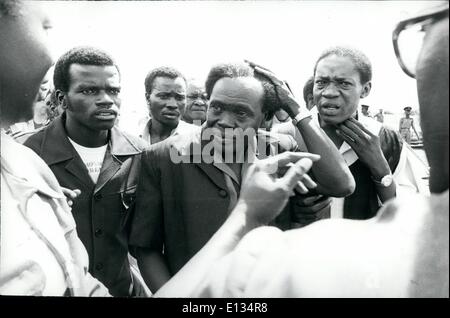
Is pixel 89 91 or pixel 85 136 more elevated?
pixel 89 91

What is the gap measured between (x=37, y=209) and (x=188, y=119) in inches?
29.2

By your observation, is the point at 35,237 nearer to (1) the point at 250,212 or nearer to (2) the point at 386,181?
(1) the point at 250,212

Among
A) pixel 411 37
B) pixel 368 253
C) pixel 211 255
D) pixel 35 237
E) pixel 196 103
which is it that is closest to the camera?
A: pixel 368 253

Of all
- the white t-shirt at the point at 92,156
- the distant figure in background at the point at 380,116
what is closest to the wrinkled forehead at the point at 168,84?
the white t-shirt at the point at 92,156

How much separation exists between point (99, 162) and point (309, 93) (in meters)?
0.98

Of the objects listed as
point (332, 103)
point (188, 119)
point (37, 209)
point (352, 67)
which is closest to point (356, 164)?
point (332, 103)

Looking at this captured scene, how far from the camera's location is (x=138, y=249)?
2.16 m

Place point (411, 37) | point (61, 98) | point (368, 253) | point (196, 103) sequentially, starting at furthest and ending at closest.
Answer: point (61, 98) → point (196, 103) → point (411, 37) → point (368, 253)

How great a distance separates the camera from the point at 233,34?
2.10m

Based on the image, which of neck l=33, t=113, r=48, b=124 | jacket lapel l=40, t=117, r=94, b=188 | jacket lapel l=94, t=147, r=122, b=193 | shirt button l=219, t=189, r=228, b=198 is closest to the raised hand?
shirt button l=219, t=189, r=228, b=198

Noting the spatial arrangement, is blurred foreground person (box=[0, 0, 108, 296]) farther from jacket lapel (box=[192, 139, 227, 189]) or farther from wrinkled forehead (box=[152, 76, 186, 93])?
jacket lapel (box=[192, 139, 227, 189])

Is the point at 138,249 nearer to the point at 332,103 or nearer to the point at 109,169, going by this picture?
the point at 109,169

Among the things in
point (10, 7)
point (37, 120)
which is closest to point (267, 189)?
point (37, 120)

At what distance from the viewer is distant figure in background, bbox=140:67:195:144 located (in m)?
2.21
